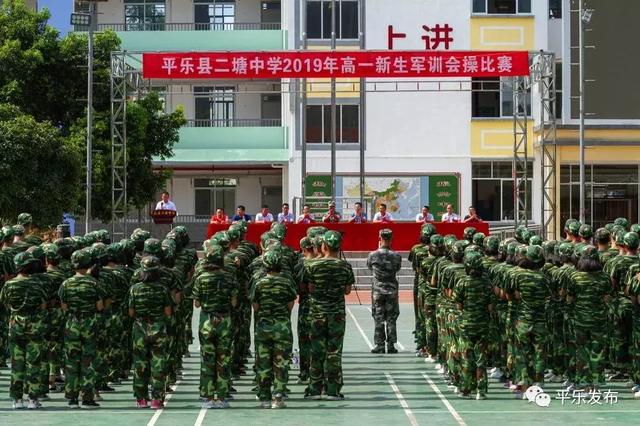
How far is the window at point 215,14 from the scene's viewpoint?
171 ft

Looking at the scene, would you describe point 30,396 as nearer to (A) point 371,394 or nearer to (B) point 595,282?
(A) point 371,394

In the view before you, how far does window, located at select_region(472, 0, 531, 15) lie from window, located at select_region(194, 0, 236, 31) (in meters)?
10.9

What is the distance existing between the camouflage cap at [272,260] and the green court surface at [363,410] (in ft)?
5.49

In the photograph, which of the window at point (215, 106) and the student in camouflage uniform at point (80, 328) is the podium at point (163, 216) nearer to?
the window at point (215, 106)

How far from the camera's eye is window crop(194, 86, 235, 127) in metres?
51.4

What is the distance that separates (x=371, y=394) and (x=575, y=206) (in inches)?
1215

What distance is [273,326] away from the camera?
49.2 ft

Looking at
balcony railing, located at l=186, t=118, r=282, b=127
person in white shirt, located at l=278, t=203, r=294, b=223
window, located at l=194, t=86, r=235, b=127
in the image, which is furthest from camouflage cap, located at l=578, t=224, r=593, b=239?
window, located at l=194, t=86, r=235, b=127

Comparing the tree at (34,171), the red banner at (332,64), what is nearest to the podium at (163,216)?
the tree at (34,171)

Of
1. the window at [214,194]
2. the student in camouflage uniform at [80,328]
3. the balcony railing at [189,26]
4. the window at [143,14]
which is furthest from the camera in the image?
the window at [214,194]

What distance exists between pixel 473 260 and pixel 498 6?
1261 inches

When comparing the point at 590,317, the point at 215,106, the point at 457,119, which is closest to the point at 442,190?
the point at 457,119

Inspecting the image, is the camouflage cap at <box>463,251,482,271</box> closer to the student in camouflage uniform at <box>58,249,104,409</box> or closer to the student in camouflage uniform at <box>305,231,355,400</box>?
the student in camouflage uniform at <box>305,231,355,400</box>

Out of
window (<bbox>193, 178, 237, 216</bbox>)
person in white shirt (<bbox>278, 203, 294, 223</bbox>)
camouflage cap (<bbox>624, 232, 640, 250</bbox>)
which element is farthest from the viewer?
window (<bbox>193, 178, 237, 216</bbox>)
